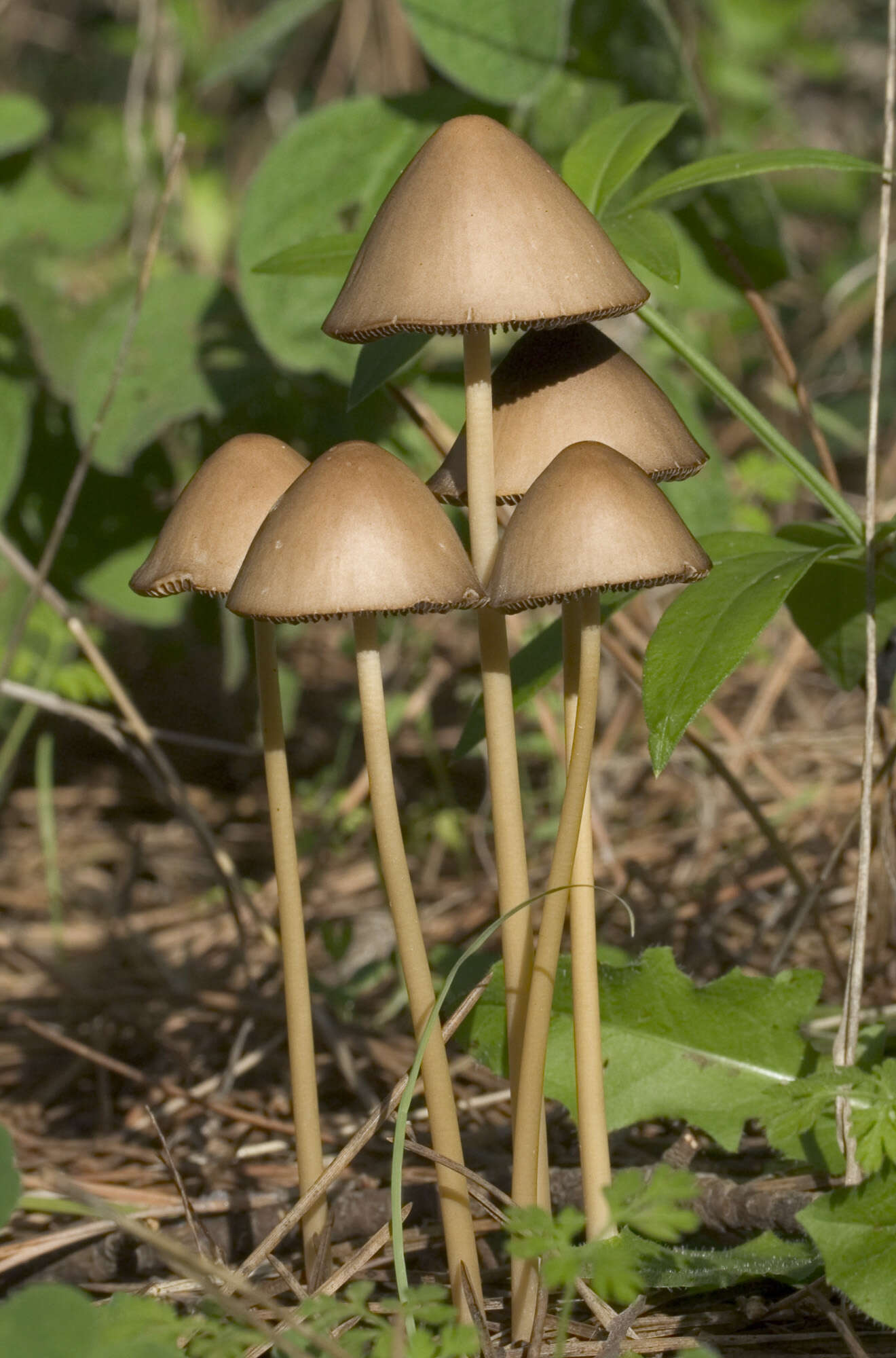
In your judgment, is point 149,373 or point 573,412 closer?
point 573,412

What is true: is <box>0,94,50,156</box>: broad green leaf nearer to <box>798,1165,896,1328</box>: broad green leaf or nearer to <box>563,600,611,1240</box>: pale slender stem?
<box>563,600,611,1240</box>: pale slender stem

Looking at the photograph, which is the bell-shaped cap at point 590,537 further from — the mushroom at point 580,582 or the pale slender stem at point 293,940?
the pale slender stem at point 293,940

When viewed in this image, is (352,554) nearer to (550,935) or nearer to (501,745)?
(501,745)

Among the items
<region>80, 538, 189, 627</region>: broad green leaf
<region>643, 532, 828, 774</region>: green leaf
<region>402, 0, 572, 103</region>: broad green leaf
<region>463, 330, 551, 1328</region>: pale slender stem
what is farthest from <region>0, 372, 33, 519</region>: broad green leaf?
<region>643, 532, 828, 774</region>: green leaf

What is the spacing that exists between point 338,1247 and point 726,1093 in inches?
24.0

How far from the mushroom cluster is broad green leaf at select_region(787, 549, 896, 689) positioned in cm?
46

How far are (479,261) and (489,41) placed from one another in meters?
1.62

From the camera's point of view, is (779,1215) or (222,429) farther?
(222,429)

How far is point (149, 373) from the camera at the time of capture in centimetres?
318

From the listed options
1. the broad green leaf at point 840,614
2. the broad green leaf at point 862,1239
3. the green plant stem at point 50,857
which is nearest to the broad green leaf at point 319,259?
the broad green leaf at point 840,614

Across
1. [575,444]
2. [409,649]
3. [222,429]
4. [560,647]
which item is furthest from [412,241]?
[409,649]

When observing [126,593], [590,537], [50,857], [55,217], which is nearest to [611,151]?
[590,537]

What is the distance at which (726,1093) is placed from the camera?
197 centimetres

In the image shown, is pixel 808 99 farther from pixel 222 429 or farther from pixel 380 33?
pixel 222 429
